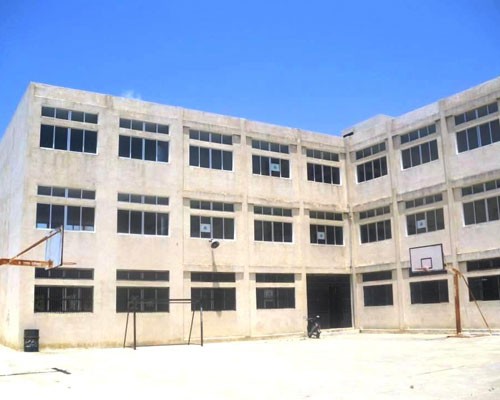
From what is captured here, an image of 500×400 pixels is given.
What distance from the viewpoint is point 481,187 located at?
105ft

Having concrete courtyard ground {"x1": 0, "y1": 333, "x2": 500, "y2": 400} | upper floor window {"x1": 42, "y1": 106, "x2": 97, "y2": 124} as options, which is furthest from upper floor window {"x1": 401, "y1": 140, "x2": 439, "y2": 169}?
upper floor window {"x1": 42, "y1": 106, "x2": 97, "y2": 124}

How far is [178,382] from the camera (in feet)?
53.1

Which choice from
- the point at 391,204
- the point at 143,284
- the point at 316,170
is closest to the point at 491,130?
the point at 391,204

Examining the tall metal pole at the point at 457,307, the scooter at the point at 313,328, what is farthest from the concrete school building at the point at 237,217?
the scooter at the point at 313,328

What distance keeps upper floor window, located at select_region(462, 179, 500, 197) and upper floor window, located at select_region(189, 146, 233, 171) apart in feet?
44.4

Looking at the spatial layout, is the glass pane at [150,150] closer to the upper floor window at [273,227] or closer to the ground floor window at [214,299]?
the upper floor window at [273,227]

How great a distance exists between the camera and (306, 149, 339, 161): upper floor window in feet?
129

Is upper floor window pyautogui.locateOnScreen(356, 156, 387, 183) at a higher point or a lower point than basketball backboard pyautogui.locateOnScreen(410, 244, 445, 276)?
higher

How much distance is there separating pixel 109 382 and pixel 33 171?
1619 centimetres

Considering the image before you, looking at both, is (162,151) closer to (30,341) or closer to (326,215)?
(326,215)

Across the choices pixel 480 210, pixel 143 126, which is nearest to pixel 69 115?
pixel 143 126

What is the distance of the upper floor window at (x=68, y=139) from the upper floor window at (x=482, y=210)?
20.5 m

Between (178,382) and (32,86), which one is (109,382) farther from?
(32,86)

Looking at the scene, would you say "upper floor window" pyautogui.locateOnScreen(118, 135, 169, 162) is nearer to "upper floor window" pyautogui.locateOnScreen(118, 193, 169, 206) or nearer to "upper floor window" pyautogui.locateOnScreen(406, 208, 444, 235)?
"upper floor window" pyautogui.locateOnScreen(118, 193, 169, 206)
